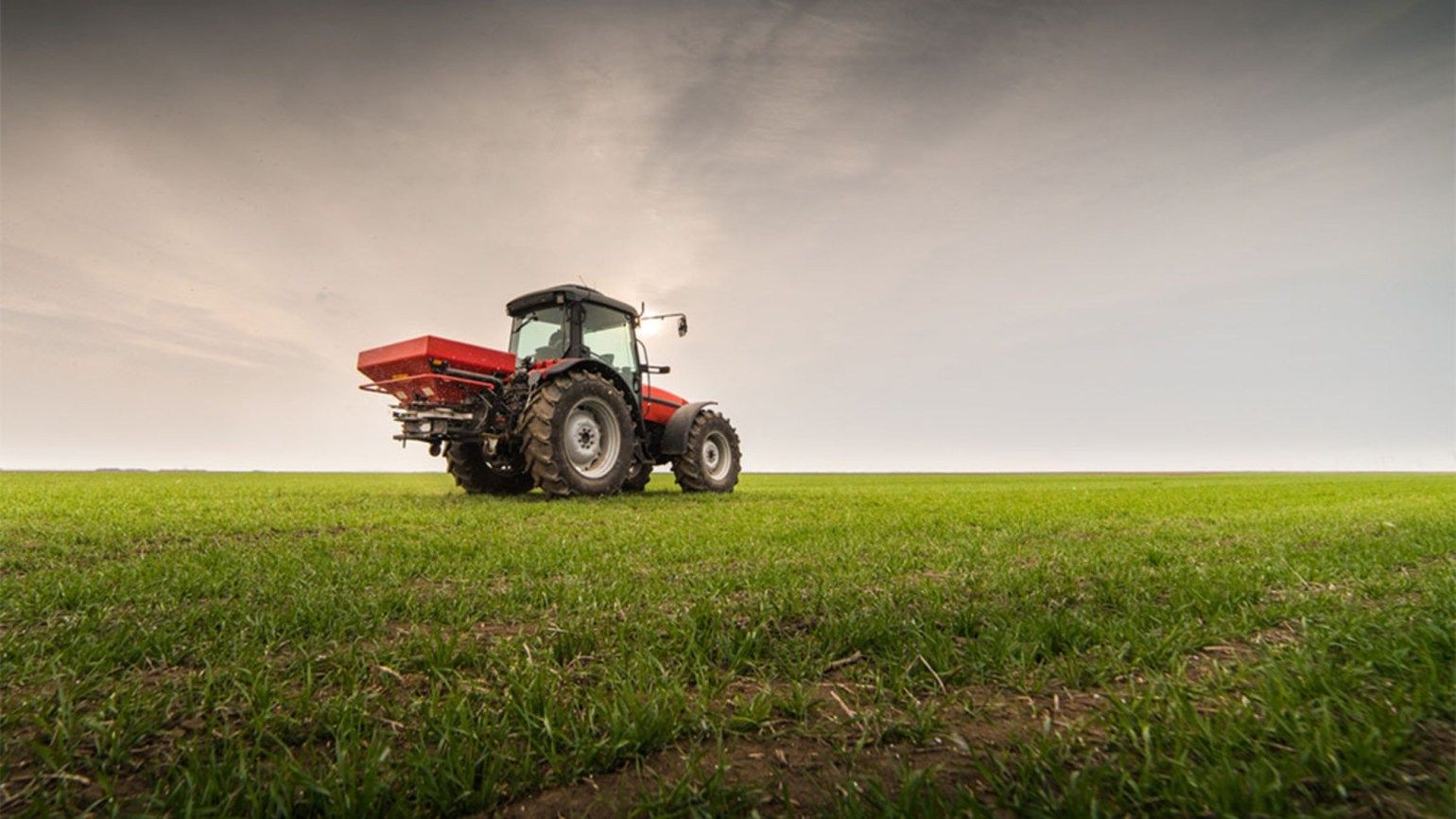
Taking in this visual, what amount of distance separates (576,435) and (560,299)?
7.16ft

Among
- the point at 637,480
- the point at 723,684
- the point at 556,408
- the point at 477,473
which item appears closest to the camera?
the point at 723,684

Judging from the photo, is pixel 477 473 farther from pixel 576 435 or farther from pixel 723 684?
pixel 723 684

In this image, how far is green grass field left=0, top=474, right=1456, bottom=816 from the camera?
138 centimetres

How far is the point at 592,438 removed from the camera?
10016 millimetres

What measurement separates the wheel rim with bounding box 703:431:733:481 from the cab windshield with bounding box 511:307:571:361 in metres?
3.36

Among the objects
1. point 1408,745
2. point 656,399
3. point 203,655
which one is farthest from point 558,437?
point 1408,745

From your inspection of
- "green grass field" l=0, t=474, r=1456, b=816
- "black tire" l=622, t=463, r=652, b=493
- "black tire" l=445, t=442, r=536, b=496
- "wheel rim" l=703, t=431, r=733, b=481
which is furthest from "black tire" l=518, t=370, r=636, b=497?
"green grass field" l=0, t=474, r=1456, b=816

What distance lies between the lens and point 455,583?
349cm

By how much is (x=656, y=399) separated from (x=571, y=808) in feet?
34.8

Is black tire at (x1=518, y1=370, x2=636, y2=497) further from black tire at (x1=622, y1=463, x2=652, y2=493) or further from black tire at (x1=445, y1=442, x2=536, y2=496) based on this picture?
black tire at (x1=445, y1=442, x2=536, y2=496)

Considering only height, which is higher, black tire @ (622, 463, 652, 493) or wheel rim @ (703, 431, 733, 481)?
wheel rim @ (703, 431, 733, 481)

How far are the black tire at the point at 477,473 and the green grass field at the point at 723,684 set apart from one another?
6.88 m

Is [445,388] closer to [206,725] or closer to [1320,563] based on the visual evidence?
[206,725]

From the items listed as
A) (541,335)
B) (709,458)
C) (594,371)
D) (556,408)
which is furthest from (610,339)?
(709,458)
